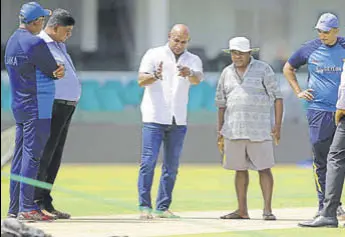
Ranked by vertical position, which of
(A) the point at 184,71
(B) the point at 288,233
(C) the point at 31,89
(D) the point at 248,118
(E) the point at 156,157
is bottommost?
(B) the point at 288,233

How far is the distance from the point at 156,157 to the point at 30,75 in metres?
1.79

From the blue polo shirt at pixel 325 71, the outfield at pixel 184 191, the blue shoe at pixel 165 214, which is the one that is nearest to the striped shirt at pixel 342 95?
the blue polo shirt at pixel 325 71

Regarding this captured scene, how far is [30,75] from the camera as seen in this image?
938 centimetres

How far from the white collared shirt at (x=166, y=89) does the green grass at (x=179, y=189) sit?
123 cm

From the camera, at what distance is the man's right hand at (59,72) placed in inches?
368

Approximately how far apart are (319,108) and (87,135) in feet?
30.9

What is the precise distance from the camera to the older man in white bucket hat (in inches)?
397

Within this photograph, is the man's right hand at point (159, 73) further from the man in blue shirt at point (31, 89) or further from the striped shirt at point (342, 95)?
the striped shirt at point (342, 95)

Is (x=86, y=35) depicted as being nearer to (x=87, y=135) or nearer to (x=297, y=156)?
(x=87, y=135)

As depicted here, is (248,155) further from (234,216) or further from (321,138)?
(321,138)

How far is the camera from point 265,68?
401 inches

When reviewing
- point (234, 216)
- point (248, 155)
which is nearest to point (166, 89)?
point (248, 155)

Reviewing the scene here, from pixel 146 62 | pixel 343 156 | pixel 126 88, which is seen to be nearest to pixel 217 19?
pixel 126 88

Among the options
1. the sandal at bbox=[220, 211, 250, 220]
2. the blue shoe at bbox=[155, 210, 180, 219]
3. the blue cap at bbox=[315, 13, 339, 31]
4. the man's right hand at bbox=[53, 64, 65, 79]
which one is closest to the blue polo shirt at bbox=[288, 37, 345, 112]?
the blue cap at bbox=[315, 13, 339, 31]
